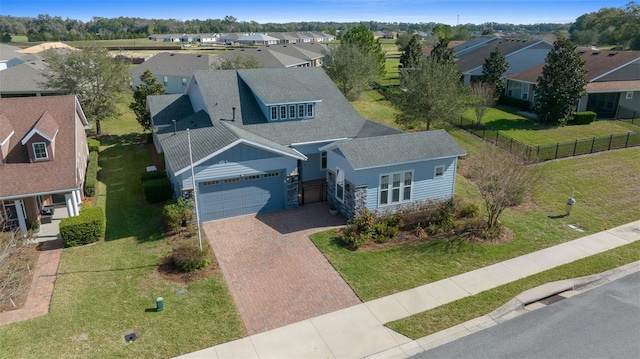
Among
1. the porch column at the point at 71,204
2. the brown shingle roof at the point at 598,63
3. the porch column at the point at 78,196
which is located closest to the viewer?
the porch column at the point at 71,204

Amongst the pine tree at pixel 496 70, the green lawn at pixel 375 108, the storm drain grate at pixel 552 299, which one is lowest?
the storm drain grate at pixel 552 299

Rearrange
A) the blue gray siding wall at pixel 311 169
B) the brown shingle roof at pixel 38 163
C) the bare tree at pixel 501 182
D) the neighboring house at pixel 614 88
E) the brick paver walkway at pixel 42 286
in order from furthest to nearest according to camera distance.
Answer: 1. the neighboring house at pixel 614 88
2. the blue gray siding wall at pixel 311 169
3. the bare tree at pixel 501 182
4. the brown shingle roof at pixel 38 163
5. the brick paver walkway at pixel 42 286

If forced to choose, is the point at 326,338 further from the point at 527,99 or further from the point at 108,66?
the point at 527,99

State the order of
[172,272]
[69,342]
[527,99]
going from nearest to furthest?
[69,342] < [172,272] < [527,99]

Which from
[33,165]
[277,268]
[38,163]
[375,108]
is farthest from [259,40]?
[277,268]

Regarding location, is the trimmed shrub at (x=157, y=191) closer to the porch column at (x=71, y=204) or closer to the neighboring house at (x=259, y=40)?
the porch column at (x=71, y=204)

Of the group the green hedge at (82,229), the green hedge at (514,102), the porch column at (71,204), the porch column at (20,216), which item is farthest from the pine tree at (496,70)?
the porch column at (20,216)

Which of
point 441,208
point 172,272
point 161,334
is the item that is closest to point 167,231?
point 172,272

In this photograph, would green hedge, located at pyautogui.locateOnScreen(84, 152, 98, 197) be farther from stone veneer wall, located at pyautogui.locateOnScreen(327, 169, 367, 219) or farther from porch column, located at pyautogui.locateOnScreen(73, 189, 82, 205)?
stone veneer wall, located at pyautogui.locateOnScreen(327, 169, 367, 219)
